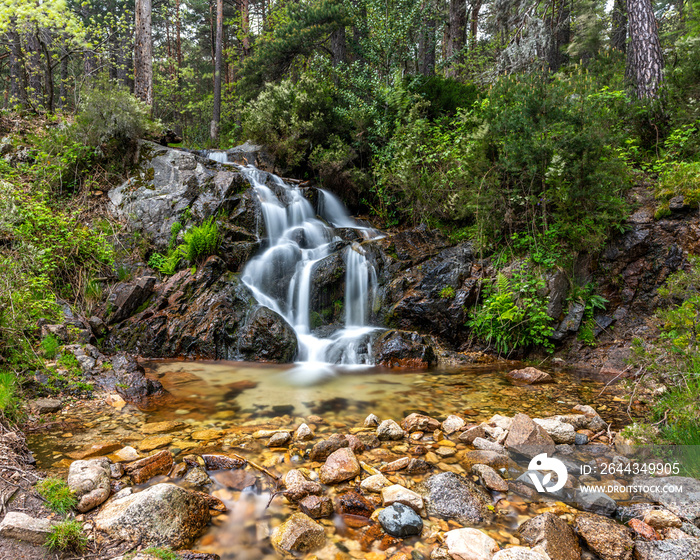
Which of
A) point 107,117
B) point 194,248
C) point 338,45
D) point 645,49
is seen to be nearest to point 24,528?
point 194,248

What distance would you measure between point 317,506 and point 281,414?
187 cm

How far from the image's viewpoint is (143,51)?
11.6 metres

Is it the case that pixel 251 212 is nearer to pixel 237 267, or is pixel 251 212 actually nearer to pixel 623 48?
pixel 237 267

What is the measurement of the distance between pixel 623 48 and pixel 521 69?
652 centimetres

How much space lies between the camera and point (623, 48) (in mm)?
13883

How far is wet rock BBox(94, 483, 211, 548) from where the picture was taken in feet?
6.82

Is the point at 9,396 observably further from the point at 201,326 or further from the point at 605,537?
the point at 605,537

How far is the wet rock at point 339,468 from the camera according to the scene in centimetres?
282

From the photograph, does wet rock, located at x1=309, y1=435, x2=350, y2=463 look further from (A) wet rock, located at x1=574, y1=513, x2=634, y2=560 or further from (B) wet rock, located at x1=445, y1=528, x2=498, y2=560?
(A) wet rock, located at x1=574, y1=513, x2=634, y2=560

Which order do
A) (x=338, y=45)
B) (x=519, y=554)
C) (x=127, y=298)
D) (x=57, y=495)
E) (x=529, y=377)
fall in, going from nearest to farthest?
(x=519, y=554) < (x=57, y=495) < (x=529, y=377) < (x=127, y=298) < (x=338, y=45)

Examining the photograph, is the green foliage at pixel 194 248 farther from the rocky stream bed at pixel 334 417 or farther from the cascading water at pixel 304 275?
the cascading water at pixel 304 275

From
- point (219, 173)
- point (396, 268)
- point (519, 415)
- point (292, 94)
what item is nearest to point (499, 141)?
point (396, 268)

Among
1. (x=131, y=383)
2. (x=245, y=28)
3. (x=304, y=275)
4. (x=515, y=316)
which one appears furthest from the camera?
(x=245, y=28)

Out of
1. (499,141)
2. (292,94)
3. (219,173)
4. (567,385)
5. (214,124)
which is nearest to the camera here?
(567,385)
